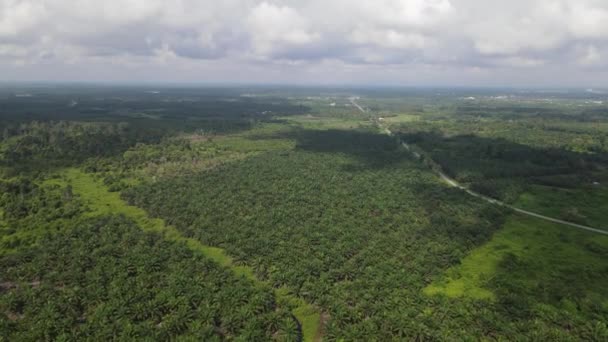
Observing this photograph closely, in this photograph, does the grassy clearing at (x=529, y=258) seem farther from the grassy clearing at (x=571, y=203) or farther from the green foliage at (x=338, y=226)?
the grassy clearing at (x=571, y=203)

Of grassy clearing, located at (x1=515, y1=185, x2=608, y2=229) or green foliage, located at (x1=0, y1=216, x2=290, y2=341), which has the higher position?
grassy clearing, located at (x1=515, y1=185, x2=608, y2=229)

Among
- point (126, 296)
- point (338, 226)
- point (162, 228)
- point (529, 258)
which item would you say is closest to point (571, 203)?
point (529, 258)

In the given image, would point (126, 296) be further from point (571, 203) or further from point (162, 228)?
point (571, 203)

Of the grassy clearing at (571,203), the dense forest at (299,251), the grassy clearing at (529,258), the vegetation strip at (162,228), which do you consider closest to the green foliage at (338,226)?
the dense forest at (299,251)

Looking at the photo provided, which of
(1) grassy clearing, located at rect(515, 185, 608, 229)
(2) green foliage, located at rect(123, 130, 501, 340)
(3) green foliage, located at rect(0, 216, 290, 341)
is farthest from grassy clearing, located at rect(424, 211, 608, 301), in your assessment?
(3) green foliage, located at rect(0, 216, 290, 341)

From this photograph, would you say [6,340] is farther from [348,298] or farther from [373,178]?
[373,178]

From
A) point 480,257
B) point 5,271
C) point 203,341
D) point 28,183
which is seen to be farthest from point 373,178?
point 28,183

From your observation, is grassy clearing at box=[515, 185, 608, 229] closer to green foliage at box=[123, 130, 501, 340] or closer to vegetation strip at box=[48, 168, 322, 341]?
green foliage at box=[123, 130, 501, 340]
